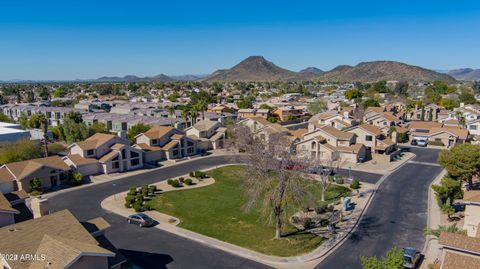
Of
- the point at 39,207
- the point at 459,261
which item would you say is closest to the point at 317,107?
the point at 459,261

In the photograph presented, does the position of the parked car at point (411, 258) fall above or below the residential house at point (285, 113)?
below

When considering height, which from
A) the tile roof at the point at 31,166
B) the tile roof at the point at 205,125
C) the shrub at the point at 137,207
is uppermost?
the tile roof at the point at 205,125

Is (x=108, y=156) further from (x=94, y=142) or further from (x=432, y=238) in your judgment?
(x=432, y=238)

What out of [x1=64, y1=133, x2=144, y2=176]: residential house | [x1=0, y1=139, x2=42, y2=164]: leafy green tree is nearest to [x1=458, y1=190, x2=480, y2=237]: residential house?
[x1=64, y1=133, x2=144, y2=176]: residential house

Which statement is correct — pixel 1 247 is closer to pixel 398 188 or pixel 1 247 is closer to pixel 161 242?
pixel 161 242

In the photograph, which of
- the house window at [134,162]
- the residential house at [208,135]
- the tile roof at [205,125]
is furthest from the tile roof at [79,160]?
the tile roof at [205,125]

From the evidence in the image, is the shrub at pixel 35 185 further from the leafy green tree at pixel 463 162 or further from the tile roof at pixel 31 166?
the leafy green tree at pixel 463 162

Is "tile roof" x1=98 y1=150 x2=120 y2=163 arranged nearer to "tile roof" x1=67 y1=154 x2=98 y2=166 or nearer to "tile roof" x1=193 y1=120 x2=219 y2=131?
"tile roof" x1=67 y1=154 x2=98 y2=166
